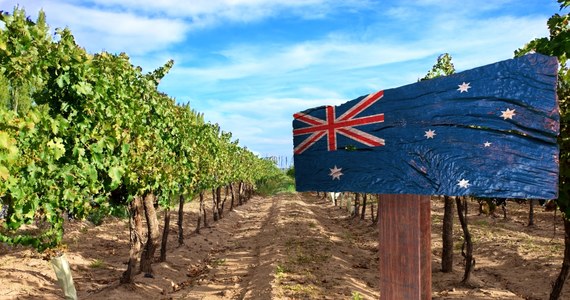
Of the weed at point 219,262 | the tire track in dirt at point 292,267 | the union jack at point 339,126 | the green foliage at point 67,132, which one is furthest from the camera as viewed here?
the weed at point 219,262

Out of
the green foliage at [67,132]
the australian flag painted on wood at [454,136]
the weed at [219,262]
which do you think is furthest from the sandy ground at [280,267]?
the australian flag painted on wood at [454,136]

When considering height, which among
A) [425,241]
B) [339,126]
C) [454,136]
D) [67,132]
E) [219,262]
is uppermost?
[67,132]

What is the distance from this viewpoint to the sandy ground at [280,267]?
433 inches

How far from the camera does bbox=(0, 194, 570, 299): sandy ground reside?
11.0 metres

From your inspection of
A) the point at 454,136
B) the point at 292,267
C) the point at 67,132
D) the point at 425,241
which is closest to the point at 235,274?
the point at 292,267

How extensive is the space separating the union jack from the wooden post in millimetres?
613

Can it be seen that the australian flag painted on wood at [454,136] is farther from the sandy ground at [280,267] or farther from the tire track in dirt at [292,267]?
the tire track in dirt at [292,267]

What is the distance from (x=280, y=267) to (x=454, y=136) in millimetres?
9194

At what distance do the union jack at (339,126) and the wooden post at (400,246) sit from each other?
0.61 meters

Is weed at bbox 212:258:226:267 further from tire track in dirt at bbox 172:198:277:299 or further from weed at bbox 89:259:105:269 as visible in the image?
weed at bbox 89:259:105:269

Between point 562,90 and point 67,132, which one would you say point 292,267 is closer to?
point 67,132

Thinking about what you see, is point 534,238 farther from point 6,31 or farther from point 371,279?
point 6,31

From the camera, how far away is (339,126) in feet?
13.9

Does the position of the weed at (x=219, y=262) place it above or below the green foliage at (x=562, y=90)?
below
